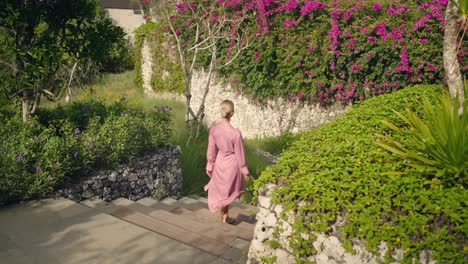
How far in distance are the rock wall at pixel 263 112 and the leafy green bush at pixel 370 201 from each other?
706 cm

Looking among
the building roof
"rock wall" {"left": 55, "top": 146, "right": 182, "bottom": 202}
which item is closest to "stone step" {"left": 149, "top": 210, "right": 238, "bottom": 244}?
"rock wall" {"left": 55, "top": 146, "right": 182, "bottom": 202}

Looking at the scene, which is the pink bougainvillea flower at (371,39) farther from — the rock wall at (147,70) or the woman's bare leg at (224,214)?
the rock wall at (147,70)

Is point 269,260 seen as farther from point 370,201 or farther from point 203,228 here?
point 203,228

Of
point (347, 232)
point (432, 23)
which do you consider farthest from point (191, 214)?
point (432, 23)

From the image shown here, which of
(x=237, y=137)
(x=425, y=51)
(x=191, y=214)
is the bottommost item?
(x=191, y=214)

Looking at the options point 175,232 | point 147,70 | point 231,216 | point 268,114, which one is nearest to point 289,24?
point 268,114

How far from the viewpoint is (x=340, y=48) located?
10.1 m

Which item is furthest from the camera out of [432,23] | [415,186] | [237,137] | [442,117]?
[432,23]

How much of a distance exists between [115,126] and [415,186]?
4.85m

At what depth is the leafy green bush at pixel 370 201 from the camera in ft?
9.29

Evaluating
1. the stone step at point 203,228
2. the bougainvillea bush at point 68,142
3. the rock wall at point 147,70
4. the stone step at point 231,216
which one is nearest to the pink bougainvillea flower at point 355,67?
the bougainvillea bush at point 68,142

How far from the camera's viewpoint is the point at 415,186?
322 cm

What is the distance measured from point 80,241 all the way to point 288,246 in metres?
1.94

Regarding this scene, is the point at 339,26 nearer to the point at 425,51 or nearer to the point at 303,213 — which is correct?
the point at 425,51
